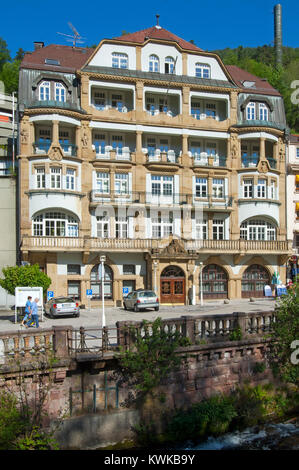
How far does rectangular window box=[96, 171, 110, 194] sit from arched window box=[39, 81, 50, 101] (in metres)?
7.15

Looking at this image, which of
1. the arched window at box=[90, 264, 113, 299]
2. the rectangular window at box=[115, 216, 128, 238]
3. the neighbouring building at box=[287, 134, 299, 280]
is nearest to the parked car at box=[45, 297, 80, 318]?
the arched window at box=[90, 264, 113, 299]

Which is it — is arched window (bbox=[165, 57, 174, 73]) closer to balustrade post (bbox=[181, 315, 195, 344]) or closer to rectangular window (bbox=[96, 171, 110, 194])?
rectangular window (bbox=[96, 171, 110, 194])

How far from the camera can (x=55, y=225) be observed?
39.8 meters

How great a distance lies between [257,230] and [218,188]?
16.9ft

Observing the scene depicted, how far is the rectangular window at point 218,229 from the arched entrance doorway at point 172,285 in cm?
518

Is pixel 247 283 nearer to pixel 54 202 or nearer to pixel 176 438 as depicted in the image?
pixel 54 202

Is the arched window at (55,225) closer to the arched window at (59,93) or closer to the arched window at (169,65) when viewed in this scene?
the arched window at (59,93)

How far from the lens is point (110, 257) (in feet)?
134

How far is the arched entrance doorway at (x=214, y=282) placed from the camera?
43094 millimetres

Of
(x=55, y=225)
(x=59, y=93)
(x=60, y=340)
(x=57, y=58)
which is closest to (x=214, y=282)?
(x=55, y=225)

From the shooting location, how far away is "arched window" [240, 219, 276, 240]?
45000 mm

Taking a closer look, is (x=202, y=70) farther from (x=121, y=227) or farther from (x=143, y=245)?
(x=143, y=245)

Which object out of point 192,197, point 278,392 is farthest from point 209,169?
point 278,392
